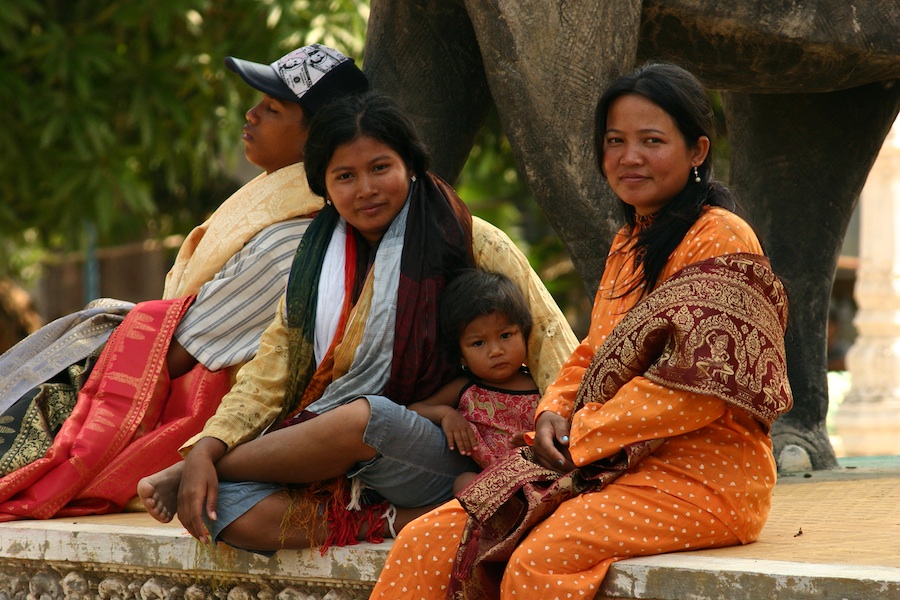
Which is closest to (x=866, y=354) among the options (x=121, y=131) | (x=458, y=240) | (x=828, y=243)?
(x=828, y=243)

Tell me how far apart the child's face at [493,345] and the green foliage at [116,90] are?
143 inches

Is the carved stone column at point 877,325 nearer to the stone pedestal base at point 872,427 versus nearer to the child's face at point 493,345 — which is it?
the stone pedestal base at point 872,427

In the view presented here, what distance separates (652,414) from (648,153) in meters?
0.49

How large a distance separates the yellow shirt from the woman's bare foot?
9 centimetres

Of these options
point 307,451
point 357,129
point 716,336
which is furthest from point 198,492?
point 716,336

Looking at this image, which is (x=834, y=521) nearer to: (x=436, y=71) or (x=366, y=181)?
(x=366, y=181)

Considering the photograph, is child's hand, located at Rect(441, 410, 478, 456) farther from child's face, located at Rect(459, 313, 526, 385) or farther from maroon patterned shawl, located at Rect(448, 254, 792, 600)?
maroon patterned shawl, located at Rect(448, 254, 792, 600)

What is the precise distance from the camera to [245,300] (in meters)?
3.26

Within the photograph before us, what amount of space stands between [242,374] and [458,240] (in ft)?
1.80

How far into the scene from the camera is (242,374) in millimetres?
2939

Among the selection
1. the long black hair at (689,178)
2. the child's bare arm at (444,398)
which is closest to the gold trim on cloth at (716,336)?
the long black hair at (689,178)

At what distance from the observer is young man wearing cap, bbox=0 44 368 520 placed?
3.24m


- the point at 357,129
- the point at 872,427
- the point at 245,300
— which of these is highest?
the point at 357,129

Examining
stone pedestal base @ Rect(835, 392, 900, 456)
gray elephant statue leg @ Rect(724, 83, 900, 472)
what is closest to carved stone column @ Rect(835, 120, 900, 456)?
stone pedestal base @ Rect(835, 392, 900, 456)
